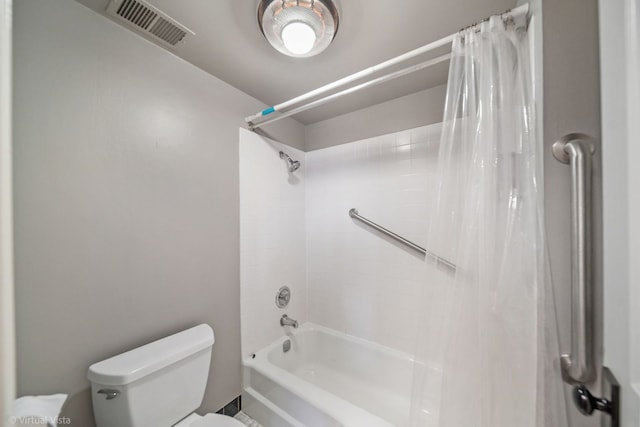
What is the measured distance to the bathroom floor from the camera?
4.32ft

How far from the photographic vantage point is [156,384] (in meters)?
0.92

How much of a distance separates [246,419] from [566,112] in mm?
2016

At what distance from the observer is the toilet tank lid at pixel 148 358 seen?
828 mm

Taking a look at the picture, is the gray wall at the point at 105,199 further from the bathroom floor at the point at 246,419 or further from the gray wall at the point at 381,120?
the gray wall at the point at 381,120

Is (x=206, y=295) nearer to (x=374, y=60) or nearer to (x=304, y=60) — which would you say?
(x=304, y=60)

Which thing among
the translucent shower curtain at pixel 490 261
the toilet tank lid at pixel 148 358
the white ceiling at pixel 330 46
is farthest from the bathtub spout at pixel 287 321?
the white ceiling at pixel 330 46

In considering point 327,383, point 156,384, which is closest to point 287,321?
point 327,383

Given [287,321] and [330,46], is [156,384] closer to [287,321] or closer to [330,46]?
[287,321]

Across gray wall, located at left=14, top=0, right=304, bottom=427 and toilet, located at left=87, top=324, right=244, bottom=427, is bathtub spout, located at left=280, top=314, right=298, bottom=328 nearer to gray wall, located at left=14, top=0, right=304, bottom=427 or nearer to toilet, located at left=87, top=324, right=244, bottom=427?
gray wall, located at left=14, top=0, right=304, bottom=427

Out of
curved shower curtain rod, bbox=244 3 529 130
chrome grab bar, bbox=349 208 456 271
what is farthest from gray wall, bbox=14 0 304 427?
chrome grab bar, bbox=349 208 456 271

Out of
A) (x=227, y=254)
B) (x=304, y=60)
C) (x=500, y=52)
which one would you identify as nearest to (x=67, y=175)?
(x=227, y=254)

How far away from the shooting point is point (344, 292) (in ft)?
5.85

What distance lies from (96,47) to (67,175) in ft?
1.80

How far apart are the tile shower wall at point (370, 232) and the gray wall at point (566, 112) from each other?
2.85ft
